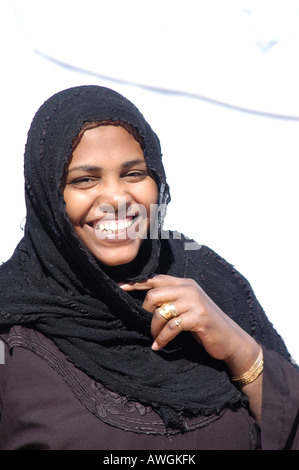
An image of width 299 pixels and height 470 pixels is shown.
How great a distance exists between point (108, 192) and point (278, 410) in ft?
2.35

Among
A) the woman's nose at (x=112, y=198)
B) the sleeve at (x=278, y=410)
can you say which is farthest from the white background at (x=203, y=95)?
the woman's nose at (x=112, y=198)

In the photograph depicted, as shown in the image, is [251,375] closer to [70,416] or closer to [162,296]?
[162,296]

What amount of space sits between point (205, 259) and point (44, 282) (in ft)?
1.93

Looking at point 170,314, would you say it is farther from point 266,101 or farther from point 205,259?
point 266,101

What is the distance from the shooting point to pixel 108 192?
5.33ft

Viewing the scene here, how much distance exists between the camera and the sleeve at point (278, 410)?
1.67 metres

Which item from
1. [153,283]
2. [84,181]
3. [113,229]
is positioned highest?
[84,181]

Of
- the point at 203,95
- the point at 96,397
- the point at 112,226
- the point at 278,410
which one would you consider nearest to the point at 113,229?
the point at 112,226

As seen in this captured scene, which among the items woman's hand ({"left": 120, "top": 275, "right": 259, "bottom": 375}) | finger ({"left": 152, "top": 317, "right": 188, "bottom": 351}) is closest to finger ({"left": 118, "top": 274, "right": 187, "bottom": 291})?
woman's hand ({"left": 120, "top": 275, "right": 259, "bottom": 375})

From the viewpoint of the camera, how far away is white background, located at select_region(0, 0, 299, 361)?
283 cm

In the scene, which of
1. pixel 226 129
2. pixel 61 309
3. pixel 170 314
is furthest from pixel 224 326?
pixel 226 129

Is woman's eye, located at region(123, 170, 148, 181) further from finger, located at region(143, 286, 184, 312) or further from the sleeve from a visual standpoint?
the sleeve

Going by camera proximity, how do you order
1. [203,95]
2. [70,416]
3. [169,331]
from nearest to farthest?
[70,416] < [169,331] < [203,95]

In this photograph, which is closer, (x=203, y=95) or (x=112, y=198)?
(x=112, y=198)
